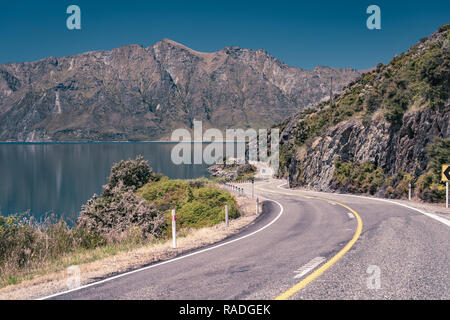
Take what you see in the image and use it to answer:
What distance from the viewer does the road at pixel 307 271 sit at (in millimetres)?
4918

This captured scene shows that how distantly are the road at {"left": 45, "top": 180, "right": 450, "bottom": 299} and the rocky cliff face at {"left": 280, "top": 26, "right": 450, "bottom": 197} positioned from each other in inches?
489

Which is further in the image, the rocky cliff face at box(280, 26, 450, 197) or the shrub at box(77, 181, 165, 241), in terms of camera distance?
the rocky cliff face at box(280, 26, 450, 197)

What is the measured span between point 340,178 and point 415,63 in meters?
12.9

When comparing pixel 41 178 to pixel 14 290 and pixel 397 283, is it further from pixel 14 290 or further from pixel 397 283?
pixel 397 283

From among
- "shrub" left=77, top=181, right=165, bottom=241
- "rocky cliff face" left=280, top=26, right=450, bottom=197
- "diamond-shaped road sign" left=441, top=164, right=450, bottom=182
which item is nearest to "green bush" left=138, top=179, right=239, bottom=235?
"shrub" left=77, top=181, right=165, bottom=241

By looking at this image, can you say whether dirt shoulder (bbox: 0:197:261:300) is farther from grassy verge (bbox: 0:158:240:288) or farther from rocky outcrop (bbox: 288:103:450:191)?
rocky outcrop (bbox: 288:103:450:191)

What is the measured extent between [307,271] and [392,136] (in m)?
24.4

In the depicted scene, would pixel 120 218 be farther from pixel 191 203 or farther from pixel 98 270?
pixel 98 270

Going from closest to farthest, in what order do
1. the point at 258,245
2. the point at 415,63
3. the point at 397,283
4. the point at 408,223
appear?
the point at 397,283, the point at 258,245, the point at 408,223, the point at 415,63

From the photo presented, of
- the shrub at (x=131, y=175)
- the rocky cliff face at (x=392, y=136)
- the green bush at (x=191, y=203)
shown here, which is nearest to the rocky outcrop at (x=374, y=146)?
the rocky cliff face at (x=392, y=136)

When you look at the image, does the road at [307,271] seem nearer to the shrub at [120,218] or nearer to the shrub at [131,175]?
the shrub at [120,218]

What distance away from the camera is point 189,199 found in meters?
21.9

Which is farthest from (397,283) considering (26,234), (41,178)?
(41,178)

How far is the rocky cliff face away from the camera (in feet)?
67.4
